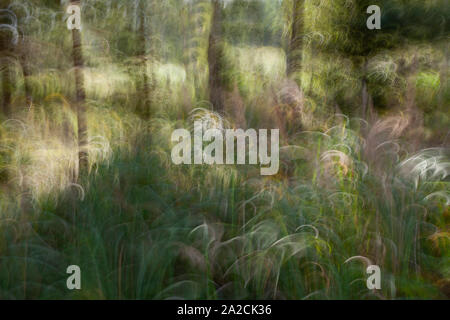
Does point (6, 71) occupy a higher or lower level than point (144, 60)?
lower

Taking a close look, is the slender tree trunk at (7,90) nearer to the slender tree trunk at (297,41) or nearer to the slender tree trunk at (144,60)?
the slender tree trunk at (144,60)

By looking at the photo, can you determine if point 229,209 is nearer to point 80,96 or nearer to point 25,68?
point 80,96

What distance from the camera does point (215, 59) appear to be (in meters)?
5.75

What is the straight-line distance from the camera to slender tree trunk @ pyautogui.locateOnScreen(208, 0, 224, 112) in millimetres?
5518

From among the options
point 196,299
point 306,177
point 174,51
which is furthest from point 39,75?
point 174,51

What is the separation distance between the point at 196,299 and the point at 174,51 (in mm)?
8963

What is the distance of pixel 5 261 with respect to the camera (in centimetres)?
197

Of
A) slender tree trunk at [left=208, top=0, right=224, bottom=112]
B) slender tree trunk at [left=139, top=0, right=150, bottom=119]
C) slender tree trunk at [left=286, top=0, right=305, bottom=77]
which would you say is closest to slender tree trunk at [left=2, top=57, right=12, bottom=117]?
slender tree trunk at [left=139, top=0, right=150, bottom=119]

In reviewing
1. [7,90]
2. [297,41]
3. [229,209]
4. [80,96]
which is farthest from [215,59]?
[229,209]

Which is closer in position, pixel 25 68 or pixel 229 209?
pixel 229 209

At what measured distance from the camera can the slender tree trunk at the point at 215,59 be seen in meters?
5.52
